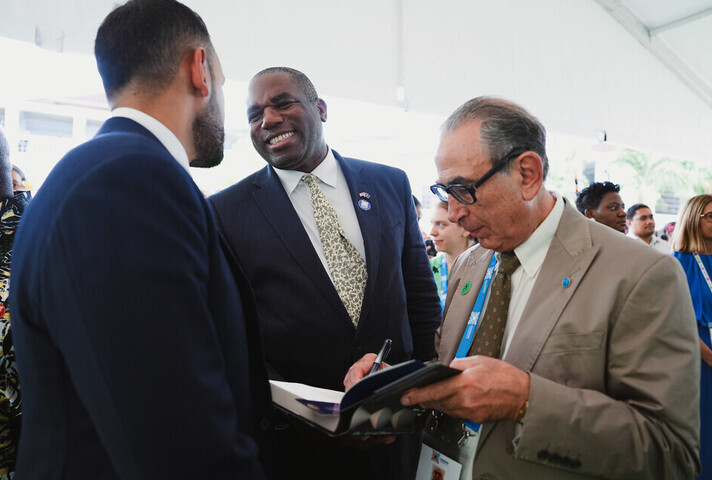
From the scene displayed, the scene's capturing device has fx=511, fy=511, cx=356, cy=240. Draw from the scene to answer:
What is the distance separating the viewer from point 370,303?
5.96 ft

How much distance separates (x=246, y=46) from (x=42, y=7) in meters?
1.16

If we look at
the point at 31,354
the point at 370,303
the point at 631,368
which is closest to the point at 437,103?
the point at 370,303

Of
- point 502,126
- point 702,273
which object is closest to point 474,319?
point 502,126

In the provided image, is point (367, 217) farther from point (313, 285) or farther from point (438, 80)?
point (438, 80)

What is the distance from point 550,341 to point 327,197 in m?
1.08

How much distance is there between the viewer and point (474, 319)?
59.0 inches

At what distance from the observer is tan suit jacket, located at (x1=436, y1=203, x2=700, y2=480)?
110cm

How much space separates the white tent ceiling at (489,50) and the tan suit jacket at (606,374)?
262 centimetres

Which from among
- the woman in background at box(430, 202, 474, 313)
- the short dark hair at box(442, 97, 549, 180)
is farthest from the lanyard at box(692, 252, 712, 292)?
the short dark hair at box(442, 97, 549, 180)

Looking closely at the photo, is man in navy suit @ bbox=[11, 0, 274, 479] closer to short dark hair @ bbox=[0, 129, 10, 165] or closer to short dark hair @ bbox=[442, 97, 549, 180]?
short dark hair @ bbox=[442, 97, 549, 180]

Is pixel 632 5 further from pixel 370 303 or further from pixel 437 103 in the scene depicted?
pixel 370 303

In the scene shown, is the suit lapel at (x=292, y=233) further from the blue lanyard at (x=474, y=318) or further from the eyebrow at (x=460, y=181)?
the eyebrow at (x=460, y=181)

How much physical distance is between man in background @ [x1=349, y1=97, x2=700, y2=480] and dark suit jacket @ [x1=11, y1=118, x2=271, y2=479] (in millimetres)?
456

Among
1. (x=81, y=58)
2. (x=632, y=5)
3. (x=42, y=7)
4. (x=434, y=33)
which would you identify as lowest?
(x=81, y=58)
